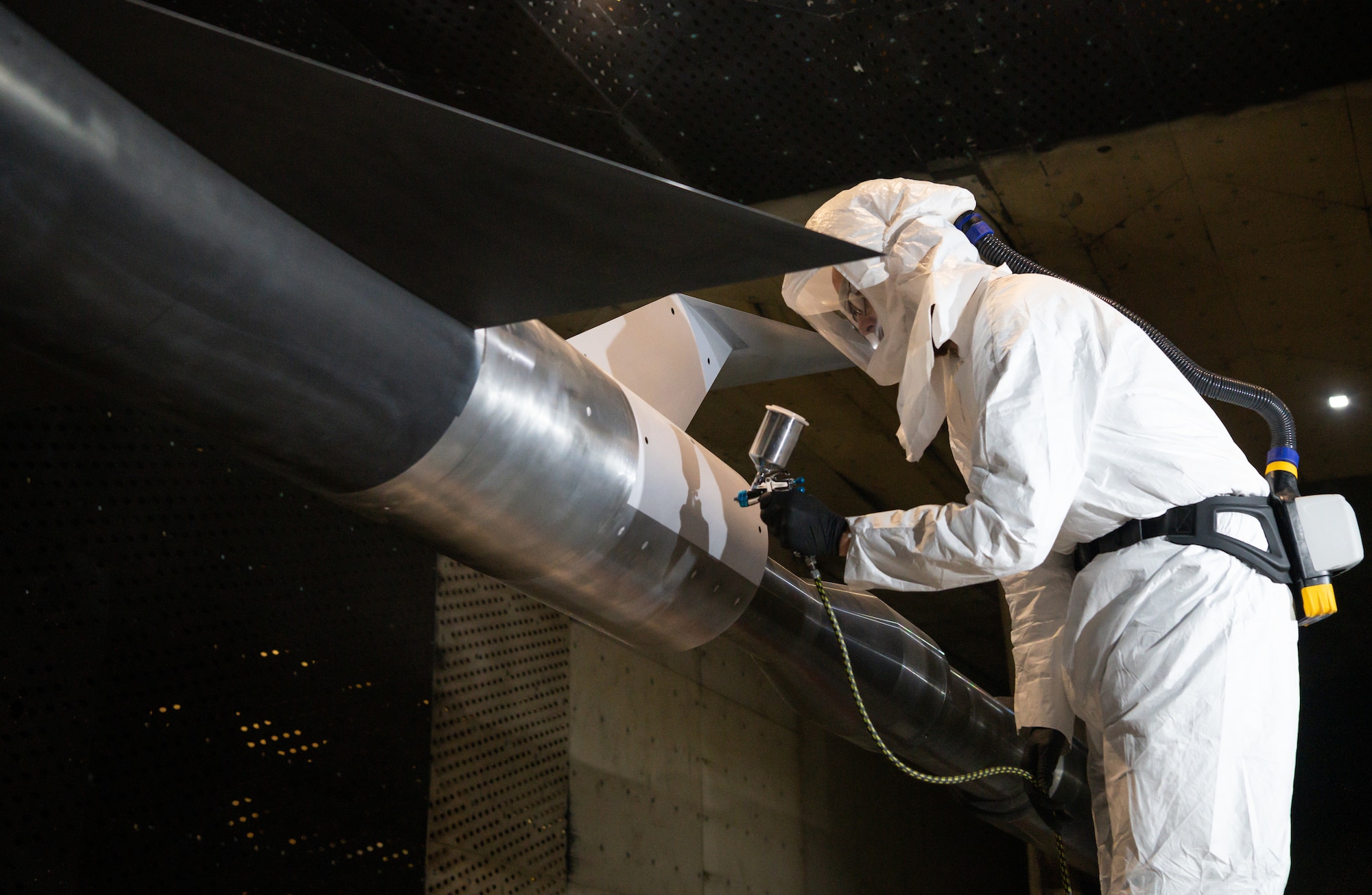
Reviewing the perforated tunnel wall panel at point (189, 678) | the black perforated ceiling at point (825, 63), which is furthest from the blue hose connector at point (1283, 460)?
the perforated tunnel wall panel at point (189, 678)

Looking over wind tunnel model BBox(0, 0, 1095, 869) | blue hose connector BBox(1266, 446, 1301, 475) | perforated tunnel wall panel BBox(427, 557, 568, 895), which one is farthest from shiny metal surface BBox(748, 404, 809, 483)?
perforated tunnel wall panel BBox(427, 557, 568, 895)

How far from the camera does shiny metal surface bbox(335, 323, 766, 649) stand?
4.10 ft

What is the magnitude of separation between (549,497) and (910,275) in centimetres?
74

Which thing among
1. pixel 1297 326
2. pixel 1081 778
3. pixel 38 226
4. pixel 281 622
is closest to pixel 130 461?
pixel 281 622

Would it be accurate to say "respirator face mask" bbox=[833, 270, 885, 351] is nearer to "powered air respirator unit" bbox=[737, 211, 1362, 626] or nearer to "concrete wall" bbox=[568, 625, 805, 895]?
"powered air respirator unit" bbox=[737, 211, 1362, 626]

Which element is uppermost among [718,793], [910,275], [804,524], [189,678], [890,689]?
[910,275]

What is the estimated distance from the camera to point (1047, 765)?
5.84 feet

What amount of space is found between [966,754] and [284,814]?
1.52 meters

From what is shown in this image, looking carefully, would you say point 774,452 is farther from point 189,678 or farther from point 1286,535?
point 189,678

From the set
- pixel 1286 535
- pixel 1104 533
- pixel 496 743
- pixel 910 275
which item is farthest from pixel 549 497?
pixel 496 743

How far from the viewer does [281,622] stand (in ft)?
→ 6.33

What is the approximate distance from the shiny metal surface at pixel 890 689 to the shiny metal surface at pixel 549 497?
13.7 inches

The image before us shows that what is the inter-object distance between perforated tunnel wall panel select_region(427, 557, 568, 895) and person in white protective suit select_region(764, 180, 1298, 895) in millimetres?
1180

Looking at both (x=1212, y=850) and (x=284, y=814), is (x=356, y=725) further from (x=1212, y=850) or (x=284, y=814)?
(x=1212, y=850)
